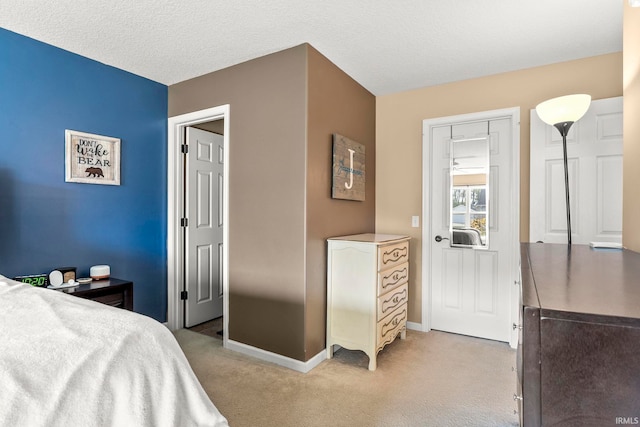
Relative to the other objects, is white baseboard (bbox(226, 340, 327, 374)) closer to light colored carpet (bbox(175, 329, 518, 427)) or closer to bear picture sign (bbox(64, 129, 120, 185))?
light colored carpet (bbox(175, 329, 518, 427))

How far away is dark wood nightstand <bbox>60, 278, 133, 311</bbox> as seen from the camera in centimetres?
227

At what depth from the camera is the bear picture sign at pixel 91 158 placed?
2.50 meters

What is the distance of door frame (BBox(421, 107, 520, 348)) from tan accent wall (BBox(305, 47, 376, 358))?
71 centimetres

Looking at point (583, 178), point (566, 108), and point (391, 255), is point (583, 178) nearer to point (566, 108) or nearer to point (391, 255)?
point (566, 108)

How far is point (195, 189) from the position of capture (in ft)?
11.0

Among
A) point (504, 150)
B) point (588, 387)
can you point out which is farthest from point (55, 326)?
point (504, 150)

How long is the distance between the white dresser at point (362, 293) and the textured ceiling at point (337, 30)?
1.48 metres

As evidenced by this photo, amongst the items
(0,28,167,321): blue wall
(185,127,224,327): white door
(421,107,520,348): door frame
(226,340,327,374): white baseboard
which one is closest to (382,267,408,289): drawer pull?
(421,107,520,348): door frame

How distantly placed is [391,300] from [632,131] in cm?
181

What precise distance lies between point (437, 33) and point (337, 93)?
89 centimetres

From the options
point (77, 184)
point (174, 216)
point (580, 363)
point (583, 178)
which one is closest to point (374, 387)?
point (580, 363)

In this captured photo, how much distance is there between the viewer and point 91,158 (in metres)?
2.63

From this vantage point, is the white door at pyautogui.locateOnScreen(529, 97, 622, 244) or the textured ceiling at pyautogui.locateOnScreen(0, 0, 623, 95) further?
the white door at pyautogui.locateOnScreen(529, 97, 622, 244)

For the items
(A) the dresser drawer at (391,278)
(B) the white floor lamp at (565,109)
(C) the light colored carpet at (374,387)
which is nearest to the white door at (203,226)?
(C) the light colored carpet at (374,387)
